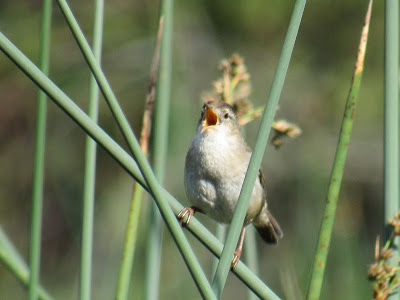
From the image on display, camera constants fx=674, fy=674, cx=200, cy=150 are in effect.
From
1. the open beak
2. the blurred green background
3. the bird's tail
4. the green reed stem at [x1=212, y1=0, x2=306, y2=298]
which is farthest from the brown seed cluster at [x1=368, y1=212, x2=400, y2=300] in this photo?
the blurred green background

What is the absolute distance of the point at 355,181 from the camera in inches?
216

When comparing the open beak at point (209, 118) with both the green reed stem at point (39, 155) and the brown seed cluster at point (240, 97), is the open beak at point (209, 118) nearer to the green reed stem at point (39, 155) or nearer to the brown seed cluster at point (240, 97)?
the brown seed cluster at point (240, 97)

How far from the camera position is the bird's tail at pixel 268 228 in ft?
10.7

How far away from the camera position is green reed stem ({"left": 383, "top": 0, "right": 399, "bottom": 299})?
1.68 metres

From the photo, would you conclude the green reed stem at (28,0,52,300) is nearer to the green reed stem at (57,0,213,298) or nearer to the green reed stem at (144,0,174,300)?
the green reed stem at (144,0,174,300)

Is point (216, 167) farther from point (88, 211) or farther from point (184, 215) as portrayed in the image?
point (88, 211)

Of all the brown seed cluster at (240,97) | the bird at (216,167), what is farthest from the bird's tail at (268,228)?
the brown seed cluster at (240,97)

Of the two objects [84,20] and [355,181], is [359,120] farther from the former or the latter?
[84,20]

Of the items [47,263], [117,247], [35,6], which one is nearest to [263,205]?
[117,247]

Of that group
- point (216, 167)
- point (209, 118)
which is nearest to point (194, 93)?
point (209, 118)

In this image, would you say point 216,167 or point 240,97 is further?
point 216,167

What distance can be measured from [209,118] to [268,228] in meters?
0.82

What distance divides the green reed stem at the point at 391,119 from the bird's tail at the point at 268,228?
5.11 feet

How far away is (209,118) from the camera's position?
2832mm
